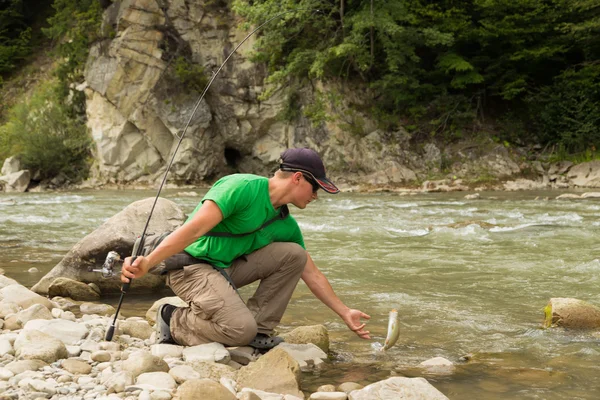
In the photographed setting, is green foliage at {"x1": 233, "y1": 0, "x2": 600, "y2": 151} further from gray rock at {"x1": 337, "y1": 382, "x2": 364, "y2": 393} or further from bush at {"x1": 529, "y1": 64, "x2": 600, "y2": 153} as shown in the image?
gray rock at {"x1": 337, "y1": 382, "x2": 364, "y2": 393}

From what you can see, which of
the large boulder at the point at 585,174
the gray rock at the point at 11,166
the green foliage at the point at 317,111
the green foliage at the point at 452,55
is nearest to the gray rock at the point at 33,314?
the green foliage at the point at 452,55

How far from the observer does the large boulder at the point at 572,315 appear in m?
4.06

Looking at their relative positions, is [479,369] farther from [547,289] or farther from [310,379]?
[547,289]

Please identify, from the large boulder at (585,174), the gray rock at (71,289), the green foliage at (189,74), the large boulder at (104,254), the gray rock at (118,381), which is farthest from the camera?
the green foliage at (189,74)

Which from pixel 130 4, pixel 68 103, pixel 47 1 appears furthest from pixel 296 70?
pixel 47 1

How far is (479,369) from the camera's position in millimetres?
3330

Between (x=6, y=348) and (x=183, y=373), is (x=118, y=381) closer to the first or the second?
(x=183, y=373)

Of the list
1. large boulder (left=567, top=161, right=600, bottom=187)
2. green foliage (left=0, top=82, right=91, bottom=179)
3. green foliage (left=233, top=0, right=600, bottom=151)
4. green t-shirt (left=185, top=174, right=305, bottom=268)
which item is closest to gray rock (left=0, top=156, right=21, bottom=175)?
green foliage (left=0, top=82, right=91, bottom=179)

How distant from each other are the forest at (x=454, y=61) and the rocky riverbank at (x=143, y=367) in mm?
16487

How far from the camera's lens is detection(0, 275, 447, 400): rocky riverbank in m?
2.64

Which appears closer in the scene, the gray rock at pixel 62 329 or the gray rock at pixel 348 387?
the gray rock at pixel 348 387

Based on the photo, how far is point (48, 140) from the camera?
23281 mm

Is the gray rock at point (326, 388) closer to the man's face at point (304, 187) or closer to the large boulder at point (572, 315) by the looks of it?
the man's face at point (304, 187)

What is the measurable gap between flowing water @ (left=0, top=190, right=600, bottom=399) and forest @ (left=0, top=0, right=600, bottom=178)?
A: 9045mm
